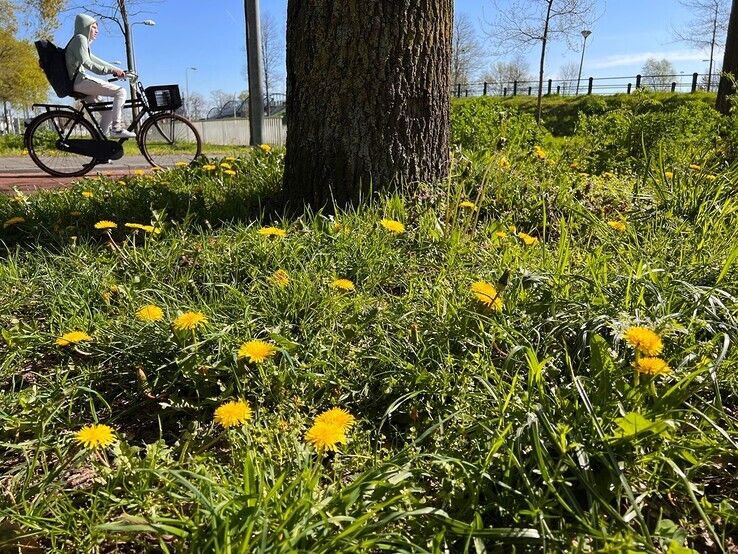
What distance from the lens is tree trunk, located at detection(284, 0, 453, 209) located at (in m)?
2.64

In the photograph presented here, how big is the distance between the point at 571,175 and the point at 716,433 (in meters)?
2.57

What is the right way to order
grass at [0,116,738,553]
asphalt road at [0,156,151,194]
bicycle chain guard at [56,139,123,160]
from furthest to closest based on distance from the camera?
bicycle chain guard at [56,139,123,160]
asphalt road at [0,156,151,194]
grass at [0,116,738,553]

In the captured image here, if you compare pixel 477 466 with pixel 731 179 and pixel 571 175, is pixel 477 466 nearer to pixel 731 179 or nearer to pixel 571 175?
pixel 731 179

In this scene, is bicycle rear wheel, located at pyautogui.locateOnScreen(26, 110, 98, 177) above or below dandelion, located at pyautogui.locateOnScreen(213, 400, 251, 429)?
above

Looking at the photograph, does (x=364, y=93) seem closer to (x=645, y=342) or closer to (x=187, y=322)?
(x=187, y=322)

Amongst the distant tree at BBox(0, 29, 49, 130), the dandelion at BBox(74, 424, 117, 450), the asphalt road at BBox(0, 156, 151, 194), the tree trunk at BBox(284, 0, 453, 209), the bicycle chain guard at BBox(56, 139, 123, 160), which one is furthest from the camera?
the distant tree at BBox(0, 29, 49, 130)

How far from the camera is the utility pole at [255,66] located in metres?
6.93

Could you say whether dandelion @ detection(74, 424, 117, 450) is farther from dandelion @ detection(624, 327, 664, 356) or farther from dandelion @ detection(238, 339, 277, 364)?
dandelion @ detection(624, 327, 664, 356)

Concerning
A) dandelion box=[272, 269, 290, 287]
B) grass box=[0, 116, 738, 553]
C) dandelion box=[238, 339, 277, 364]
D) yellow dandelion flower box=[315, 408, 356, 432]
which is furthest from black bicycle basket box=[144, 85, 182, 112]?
yellow dandelion flower box=[315, 408, 356, 432]

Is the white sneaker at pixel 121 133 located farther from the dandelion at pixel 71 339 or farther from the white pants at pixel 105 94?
the dandelion at pixel 71 339

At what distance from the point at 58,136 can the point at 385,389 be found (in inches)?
277

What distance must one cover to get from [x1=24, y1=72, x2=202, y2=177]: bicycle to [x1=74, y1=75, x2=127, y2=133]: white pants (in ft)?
0.25

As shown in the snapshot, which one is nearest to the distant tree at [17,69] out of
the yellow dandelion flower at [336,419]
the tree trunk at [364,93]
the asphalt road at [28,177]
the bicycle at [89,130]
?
the asphalt road at [28,177]

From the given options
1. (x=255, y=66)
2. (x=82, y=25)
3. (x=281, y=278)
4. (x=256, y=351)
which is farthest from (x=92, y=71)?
(x=256, y=351)
